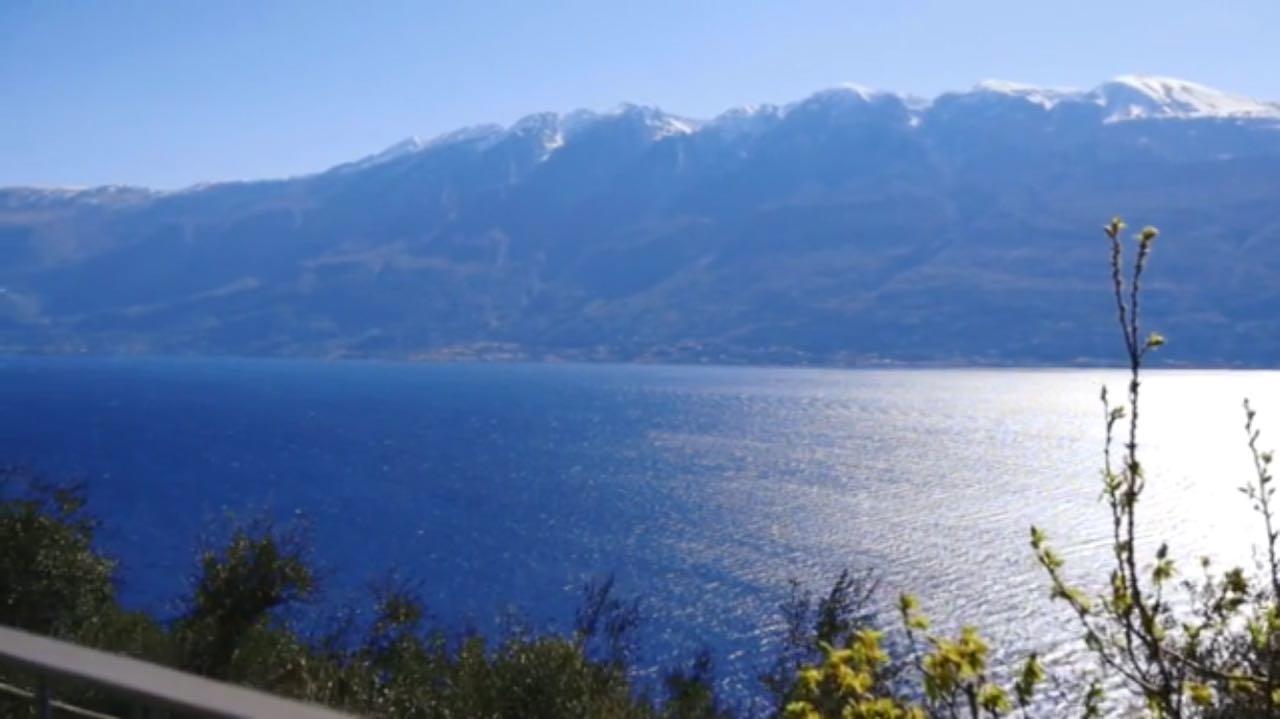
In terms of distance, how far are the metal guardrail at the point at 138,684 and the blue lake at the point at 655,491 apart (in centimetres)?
3261

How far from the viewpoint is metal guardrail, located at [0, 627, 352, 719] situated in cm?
212

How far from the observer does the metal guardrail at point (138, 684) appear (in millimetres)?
2125

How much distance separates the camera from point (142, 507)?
5994 centimetres

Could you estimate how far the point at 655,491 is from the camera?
68562 millimetres

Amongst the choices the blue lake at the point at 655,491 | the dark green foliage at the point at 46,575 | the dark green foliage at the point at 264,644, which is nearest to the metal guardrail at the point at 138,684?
the dark green foliage at the point at 264,644

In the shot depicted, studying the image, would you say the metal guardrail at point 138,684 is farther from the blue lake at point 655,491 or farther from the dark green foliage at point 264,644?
the blue lake at point 655,491

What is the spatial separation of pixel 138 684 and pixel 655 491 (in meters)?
66.6

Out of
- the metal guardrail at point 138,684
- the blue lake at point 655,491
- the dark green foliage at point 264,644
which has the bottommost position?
the blue lake at point 655,491

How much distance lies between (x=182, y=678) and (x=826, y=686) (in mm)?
1724

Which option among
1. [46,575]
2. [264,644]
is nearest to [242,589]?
[264,644]

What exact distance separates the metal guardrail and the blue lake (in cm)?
3261

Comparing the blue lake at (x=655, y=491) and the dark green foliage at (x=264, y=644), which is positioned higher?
the dark green foliage at (x=264, y=644)

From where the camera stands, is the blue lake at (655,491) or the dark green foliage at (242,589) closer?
the dark green foliage at (242,589)

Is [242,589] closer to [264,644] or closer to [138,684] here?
[264,644]
